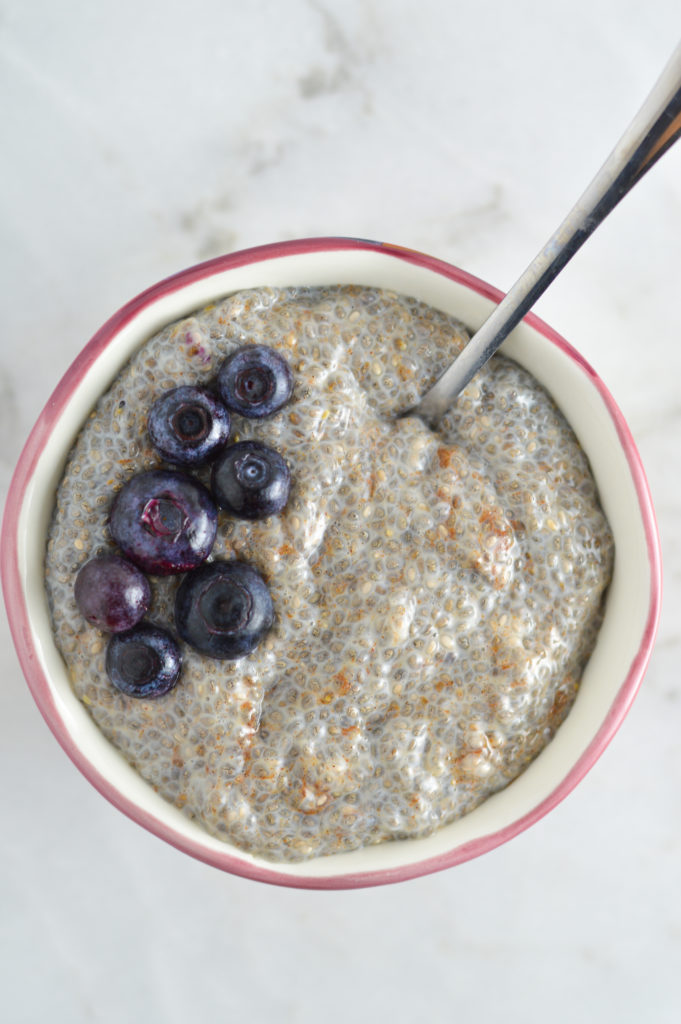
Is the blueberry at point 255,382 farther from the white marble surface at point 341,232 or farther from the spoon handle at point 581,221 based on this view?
the white marble surface at point 341,232

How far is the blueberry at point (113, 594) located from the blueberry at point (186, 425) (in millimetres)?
126

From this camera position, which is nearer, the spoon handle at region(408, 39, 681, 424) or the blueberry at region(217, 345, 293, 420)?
the spoon handle at region(408, 39, 681, 424)

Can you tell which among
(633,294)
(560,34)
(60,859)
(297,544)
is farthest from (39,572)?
(560,34)

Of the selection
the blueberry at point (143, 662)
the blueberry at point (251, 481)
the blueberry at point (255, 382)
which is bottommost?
the blueberry at point (143, 662)

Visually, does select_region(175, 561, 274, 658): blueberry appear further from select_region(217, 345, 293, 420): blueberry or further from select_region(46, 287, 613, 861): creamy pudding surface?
select_region(217, 345, 293, 420): blueberry

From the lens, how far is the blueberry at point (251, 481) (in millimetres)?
897

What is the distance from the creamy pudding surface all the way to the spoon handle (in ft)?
0.15

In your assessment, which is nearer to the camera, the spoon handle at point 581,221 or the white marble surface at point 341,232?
the spoon handle at point 581,221

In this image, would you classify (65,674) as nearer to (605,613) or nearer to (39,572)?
(39,572)

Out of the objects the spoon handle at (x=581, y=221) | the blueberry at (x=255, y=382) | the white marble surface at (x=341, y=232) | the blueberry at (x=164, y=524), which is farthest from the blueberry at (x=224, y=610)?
the white marble surface at (x=341, y=232)

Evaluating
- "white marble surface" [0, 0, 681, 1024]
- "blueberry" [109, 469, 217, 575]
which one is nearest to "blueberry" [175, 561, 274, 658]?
"blueberry" [109, 469, 217, 575]

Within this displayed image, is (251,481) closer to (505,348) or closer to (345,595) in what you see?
(345,595)

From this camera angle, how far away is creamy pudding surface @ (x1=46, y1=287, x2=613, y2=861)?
0.96 metres

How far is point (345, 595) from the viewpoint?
97 cm
